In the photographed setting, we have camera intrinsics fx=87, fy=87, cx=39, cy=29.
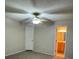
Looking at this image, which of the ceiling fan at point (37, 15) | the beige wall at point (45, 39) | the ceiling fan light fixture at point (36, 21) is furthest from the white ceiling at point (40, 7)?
the beige wall at point (45, 39)

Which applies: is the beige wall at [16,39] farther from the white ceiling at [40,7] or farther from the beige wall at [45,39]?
the beige wall at [45,39]

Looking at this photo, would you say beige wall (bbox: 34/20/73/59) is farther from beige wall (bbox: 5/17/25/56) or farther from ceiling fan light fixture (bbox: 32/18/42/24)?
beige wall (bbox: 5/17/25/56)

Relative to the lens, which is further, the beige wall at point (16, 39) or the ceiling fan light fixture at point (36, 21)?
the ceiling fan light fixture at point (36, 21)

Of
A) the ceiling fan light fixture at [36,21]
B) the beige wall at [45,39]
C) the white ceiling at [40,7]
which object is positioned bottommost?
the beige wall at [45,39]

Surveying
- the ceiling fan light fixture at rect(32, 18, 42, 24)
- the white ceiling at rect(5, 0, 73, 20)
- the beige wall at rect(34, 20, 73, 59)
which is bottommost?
the beige wall at rect(34, 20, 73, 59)

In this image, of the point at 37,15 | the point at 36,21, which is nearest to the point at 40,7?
the point at 37,15

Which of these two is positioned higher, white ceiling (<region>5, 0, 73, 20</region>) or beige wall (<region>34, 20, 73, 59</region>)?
white ceiling (<region>5, 0, 73, 20</region>)

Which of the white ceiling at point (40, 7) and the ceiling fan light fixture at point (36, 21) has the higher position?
the white ceiling at point (40, 7)

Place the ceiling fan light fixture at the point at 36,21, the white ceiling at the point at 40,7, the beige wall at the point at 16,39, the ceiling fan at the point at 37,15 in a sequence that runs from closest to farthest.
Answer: the white ceiling at the point at 40,7
the ceiling fan at the point at 37,15
the beige wall at the point at 16,39
the ceiling fan light fixture at the point at 36,21

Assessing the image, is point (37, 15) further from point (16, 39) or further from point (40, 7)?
point (16, 39)

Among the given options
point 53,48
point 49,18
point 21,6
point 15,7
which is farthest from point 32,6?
point 53,48

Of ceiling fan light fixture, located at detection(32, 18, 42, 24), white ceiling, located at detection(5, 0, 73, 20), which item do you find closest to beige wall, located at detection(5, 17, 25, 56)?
white ceiling, located at detection(5, 0, 73, 20)
